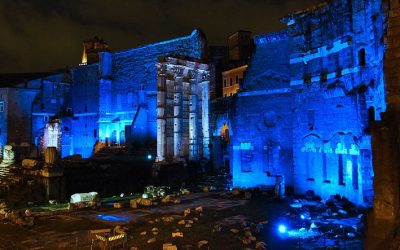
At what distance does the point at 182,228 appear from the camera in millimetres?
13352

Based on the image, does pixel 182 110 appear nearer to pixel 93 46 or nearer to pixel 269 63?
pixel 269 63

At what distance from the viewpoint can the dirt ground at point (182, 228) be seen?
1121cm

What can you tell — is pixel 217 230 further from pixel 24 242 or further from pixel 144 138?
pixel 144 138

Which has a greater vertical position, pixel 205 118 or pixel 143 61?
pixel 143 61

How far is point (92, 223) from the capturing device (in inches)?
562

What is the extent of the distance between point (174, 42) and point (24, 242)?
→ 1150 inches

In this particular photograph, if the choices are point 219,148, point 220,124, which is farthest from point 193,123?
point 219,148

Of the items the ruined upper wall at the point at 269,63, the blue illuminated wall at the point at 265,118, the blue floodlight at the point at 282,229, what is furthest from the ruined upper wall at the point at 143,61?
the blue floodlight at the point at 282,229

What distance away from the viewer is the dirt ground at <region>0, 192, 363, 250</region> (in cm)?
1121

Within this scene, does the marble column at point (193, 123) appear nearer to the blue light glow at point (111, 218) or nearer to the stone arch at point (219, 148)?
the stone arch at point (219, 148)

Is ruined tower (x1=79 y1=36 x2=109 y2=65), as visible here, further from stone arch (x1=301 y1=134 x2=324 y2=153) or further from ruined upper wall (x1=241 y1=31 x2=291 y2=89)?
stone arch (x1=301 y1=134 x2=324 y2=153)

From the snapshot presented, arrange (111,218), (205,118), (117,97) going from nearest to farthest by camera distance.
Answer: (111,218), (205,118), (117,97)

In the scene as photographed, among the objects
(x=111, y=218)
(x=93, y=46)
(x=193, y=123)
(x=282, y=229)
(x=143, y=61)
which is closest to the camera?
(x=282, y=229)

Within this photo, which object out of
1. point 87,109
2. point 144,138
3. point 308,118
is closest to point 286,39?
point 308,118
